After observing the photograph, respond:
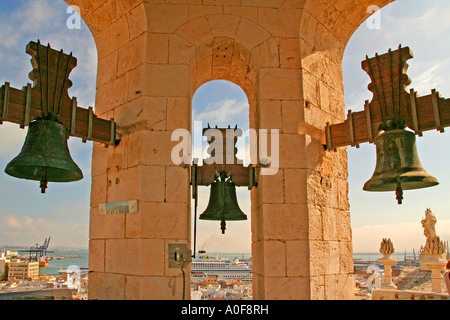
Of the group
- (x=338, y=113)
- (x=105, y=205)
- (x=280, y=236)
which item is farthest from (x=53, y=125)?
(x=338, y=113)

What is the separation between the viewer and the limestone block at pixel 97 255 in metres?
4.93

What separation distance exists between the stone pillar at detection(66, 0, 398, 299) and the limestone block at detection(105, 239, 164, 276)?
0.01 metres

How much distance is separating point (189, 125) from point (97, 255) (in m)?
2.13

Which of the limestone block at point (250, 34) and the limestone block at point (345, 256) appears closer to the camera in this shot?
the limestone block at point (345, 256)

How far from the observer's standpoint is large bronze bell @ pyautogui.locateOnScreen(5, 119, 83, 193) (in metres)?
3.98

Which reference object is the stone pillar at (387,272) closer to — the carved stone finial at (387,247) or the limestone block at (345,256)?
the carved stone finial at (387,247)

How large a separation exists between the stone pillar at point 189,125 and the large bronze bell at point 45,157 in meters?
0.80

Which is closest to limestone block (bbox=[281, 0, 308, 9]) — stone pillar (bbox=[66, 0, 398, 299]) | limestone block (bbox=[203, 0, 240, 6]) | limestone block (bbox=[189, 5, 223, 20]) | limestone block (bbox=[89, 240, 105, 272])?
stone pillar (bbox=[66, 0, 398, 299])

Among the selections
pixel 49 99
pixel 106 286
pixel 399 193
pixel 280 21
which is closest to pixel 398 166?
pixel 399 193

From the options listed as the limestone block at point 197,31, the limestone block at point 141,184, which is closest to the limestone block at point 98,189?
the limestone block at point 141,184

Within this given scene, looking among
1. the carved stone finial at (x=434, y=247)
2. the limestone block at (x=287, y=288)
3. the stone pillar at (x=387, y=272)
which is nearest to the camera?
the limestone block at (x=287, y=288)

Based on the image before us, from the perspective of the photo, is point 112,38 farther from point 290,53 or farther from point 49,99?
point 290,53

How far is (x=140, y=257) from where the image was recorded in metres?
4.45

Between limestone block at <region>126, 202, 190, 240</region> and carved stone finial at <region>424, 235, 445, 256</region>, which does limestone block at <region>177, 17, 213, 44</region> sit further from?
carved stone finial at <region>424, 235, 445, 256</region>
